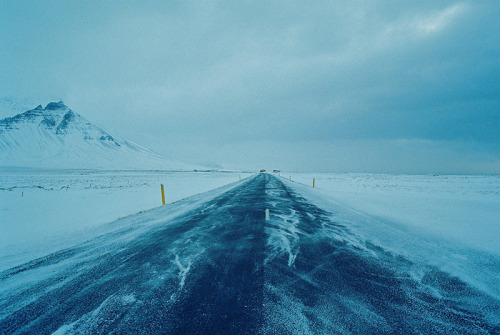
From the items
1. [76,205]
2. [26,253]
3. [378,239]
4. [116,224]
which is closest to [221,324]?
[378,239]

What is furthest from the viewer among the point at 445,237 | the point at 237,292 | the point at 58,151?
the point at 58,151

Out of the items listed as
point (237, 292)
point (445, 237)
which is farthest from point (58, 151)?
point (445, 237)

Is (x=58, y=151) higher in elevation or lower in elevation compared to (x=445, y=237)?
higher

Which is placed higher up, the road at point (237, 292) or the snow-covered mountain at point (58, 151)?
the snow-covered mountain at point (58, 151)

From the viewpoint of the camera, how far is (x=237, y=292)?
3.08 m

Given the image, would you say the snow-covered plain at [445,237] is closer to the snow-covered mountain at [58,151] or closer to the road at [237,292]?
the road at [237,292]

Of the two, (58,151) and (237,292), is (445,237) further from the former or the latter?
(58,151)

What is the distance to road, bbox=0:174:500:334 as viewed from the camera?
2.47 metres

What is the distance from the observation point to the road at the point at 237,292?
2471 millimetres

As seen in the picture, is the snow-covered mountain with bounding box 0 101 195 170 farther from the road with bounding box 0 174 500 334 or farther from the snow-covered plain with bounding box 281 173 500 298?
the snow-covered plain with bounding box 281 173 500 298

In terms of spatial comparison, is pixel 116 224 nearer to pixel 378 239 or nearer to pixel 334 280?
pixel 334 280

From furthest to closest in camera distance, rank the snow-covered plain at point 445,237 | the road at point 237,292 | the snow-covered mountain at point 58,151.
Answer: the snow-covered mountain at point 58,151
the snow-covered plain at point 445,237
the road at point 237,292

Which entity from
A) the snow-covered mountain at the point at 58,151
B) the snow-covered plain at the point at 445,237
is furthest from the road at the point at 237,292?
the snow-covered mountain at the point at 58,151

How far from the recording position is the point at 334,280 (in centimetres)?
351
